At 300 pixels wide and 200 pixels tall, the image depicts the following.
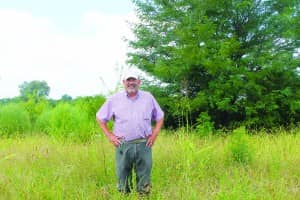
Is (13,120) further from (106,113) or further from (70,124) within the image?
(106,113)

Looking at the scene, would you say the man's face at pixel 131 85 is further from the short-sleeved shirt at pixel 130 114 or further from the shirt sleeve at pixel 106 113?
the shirt sleeve at pixel 106 113

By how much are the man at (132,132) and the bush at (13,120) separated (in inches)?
439

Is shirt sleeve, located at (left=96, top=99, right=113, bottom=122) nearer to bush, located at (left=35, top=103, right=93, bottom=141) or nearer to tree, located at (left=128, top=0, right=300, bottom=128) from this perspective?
bush, located at (left=35, top=103, right=93, bottom=141)

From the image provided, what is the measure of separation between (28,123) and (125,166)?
1262 centimetres

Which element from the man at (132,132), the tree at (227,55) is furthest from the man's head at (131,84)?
the tree at (227,55)

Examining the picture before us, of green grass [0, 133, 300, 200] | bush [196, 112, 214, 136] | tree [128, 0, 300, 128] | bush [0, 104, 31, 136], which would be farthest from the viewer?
bush [0, 104, 31, 136]

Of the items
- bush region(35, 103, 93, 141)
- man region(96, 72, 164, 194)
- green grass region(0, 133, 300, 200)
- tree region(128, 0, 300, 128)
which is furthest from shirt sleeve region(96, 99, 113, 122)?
tree region(128, 0, 300, 128)

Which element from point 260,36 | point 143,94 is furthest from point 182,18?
point 143,94

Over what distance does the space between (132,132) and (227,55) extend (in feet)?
33.9

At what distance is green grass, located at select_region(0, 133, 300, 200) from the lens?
6.16 m

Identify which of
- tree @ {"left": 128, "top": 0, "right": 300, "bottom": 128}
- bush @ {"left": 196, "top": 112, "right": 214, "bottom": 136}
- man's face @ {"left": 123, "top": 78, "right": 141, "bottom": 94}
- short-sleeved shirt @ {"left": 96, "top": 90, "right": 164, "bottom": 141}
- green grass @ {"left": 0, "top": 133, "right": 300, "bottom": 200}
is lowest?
green grass @ {"left": 0, "top": 133, "right": 300, "bottom": 200}

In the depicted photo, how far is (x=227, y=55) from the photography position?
15.8 meters

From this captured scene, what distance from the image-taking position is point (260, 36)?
1722cm

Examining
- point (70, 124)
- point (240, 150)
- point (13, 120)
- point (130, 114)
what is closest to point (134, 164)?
point (130, 114)
